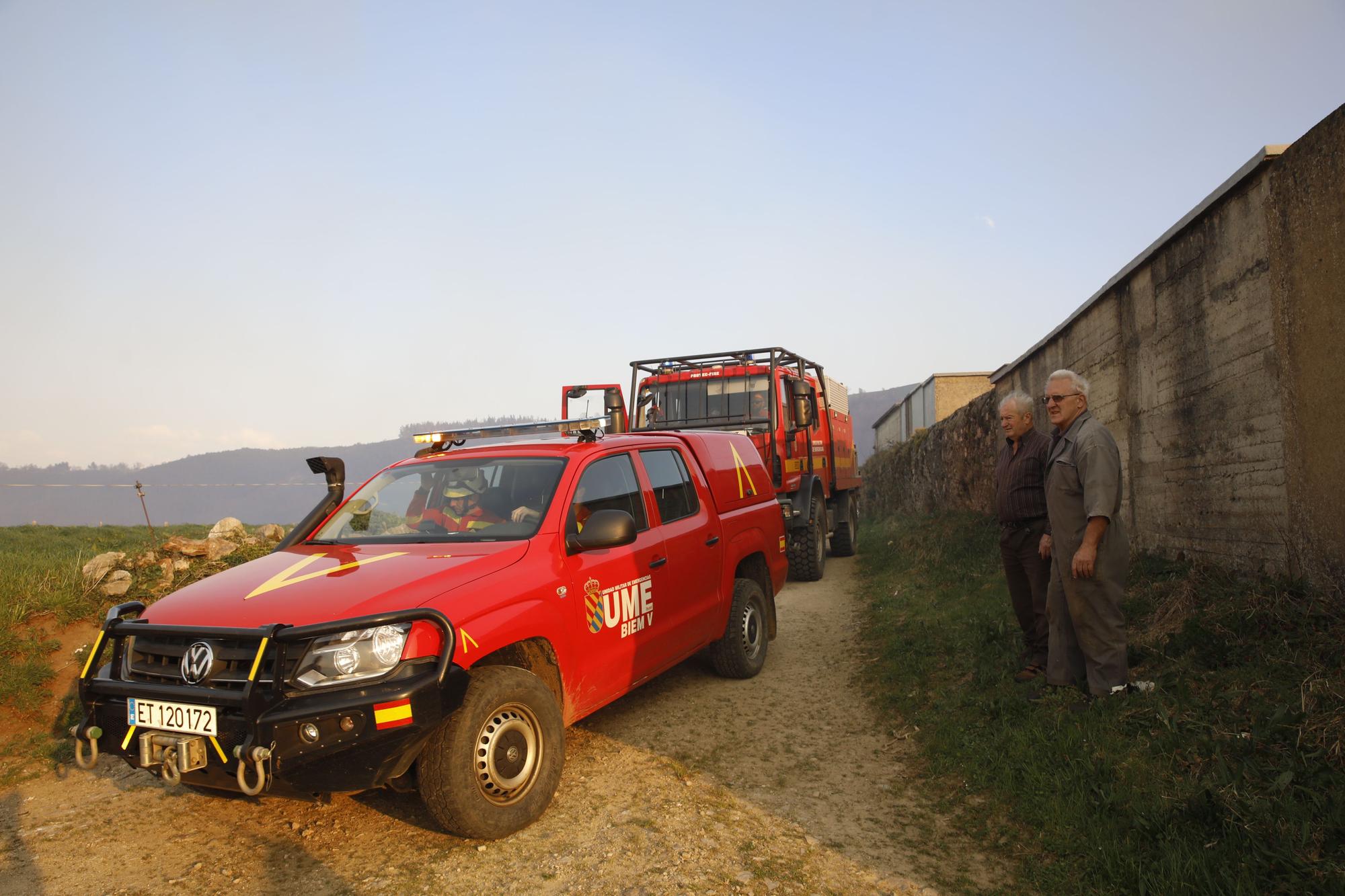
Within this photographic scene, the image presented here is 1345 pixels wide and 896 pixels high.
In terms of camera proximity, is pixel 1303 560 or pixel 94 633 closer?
pixel 1303 560

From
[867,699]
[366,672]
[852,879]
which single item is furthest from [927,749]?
[366,672]

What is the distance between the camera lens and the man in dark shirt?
16.5ft

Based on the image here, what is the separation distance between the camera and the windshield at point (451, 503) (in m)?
4.18

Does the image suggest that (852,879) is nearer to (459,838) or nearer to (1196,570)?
(459,838)

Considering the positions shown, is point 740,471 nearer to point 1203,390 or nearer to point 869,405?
point 1203,390

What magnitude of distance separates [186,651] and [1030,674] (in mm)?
4611

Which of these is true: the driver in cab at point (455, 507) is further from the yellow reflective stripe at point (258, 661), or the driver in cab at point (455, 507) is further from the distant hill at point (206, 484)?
the distant hill at point (206, 484)

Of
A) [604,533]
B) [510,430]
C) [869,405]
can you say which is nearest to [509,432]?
[510,430]

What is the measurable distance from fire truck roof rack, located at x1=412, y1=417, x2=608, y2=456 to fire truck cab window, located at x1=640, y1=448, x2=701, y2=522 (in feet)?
1.45

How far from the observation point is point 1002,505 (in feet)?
17.2

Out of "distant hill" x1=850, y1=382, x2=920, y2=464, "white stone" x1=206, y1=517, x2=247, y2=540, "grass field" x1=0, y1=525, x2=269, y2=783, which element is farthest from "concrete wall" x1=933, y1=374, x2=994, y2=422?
"distant hill" x1=850, y1=382, x2=920, y2=464

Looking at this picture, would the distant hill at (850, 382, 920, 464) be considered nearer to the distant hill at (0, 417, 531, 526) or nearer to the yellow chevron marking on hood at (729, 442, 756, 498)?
the distant hill at (0, 417, 531, 526)

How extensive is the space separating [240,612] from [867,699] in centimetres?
405

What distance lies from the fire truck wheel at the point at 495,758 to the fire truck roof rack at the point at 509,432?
1813mm
